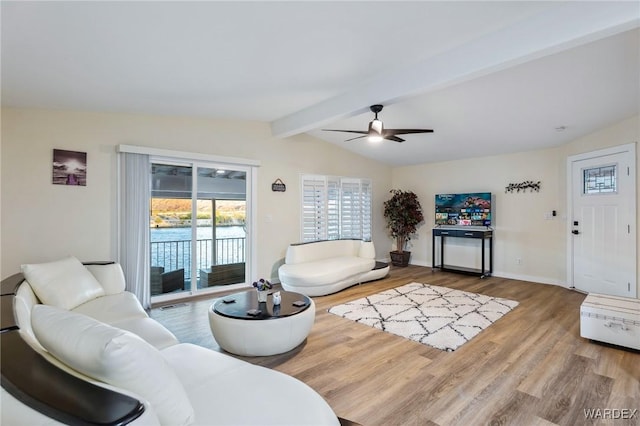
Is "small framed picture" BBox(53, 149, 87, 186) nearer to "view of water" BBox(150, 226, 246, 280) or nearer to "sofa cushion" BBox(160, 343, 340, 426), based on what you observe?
"view of water" BBox(150, 226, 246, 280)

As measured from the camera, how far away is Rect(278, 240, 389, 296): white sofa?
187 inches

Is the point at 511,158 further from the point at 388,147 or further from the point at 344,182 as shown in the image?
the point at 344,182

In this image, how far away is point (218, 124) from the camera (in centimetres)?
498

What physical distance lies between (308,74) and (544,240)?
520 cm

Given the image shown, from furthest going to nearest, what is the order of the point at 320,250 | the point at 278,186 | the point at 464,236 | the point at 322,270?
the point at 464,236, the point at 320,250, the point at 278,186, the point at 322,270

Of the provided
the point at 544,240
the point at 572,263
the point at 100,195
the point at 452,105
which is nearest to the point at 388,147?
the point at 452,105

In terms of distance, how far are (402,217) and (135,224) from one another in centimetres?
535

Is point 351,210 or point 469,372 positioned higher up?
point 351,210

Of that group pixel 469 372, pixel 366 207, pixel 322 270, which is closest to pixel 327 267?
pixel 322 270

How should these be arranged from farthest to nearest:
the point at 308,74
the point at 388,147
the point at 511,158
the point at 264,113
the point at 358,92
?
the point at 388,147, the point at 511,158, the point at 264,113, the point at 358,92, the point at 308,74

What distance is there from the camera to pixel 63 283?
2.72 meters

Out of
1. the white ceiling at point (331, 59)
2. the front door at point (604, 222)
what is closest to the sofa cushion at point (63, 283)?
the white ceiling at point (331, 59)

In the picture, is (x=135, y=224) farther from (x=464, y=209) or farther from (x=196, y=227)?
(x=464, y=209)

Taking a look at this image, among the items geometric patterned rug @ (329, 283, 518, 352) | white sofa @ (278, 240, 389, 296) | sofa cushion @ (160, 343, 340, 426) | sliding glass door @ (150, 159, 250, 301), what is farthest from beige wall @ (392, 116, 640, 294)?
sofa cushion @ (160, 343, 340, 426)
